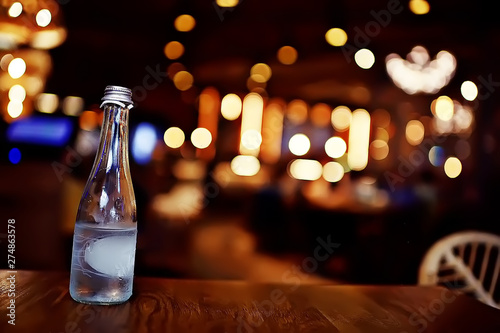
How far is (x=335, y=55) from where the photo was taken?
4832mm

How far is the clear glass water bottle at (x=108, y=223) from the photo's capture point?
0.64m

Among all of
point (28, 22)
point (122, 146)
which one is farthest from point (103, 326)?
point (28, 22)

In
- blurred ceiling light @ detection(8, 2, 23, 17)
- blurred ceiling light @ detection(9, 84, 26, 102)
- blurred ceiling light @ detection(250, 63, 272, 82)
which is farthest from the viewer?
blurred ceiling light @ detection(250, 63, 272, 82)

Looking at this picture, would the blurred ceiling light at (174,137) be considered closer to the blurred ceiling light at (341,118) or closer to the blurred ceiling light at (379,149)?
the blurred ceiling light at (341,118)

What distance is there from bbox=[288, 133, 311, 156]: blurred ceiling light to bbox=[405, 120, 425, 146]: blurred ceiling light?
127 centimetres

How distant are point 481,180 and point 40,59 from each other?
13.8 ft

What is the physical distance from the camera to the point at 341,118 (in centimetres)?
581

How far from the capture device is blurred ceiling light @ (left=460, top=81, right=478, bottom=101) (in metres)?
4.08

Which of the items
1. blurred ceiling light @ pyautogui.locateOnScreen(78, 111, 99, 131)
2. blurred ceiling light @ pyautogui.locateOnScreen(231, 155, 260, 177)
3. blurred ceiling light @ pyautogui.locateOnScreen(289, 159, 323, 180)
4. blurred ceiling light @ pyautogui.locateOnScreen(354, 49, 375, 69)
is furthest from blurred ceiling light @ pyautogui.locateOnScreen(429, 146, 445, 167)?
blurred ceiling light @ pyautogui.locateOnScreen(78, 111, 99, 131)

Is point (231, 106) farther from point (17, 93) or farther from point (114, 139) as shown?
point (114, 139)

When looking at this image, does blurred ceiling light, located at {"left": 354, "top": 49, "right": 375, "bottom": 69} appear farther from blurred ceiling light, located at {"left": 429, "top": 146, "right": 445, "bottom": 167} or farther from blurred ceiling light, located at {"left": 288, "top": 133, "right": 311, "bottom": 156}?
blurred ceiling light, located at {"left": 288, "top": 133, "right": 311, "bottom": 156}

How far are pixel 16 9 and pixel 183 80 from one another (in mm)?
2420

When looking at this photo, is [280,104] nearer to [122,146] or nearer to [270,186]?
[270,186]

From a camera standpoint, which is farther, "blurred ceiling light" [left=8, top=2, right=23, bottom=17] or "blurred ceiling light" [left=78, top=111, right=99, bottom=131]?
"blurred ceiling light" [left=78, top=111, right=99, bottom=131]
